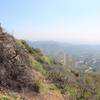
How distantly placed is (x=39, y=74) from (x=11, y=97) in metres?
4.24

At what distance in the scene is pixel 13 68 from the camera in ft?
41.8

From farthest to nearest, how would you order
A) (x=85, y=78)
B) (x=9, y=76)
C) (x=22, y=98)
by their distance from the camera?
(x=85, y=78), (x=9, y=76), (x=22, y=98)

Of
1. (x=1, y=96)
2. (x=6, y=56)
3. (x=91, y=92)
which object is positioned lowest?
(x=91, y=92)

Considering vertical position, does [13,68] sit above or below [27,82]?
above

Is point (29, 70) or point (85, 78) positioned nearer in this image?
point (29, 70)

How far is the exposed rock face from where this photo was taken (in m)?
12.3

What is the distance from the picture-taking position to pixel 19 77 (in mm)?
12773

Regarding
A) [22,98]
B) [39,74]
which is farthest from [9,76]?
[39,74]

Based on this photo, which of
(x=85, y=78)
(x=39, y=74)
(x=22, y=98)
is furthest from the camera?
(x=85, y=78)

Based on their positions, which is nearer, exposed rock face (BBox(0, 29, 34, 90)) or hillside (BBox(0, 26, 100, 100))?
hillside (BBox(0, 26, 100, 100))

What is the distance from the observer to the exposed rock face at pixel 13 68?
1230 cm

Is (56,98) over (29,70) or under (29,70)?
under

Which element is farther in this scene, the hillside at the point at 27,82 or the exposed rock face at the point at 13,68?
the exposed rock face at the point at 13,68

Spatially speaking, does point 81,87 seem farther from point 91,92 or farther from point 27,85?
point 27,85
